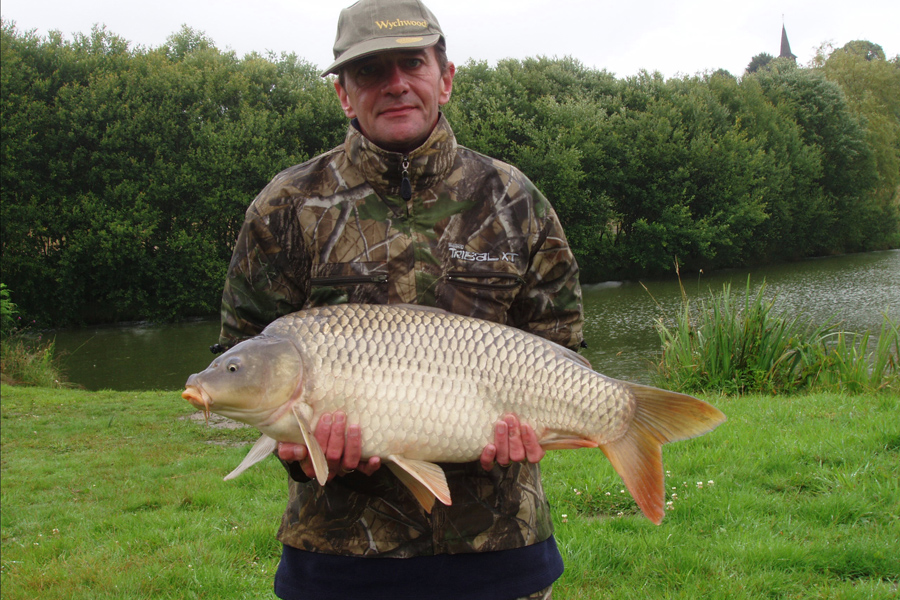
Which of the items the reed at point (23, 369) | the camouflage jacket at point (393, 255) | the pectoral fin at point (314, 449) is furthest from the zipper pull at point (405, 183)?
the reed at point (23, 369)

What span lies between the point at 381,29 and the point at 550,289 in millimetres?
709

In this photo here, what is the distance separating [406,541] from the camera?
1.48 metres

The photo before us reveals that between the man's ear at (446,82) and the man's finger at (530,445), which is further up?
the man's ear at (446,82)

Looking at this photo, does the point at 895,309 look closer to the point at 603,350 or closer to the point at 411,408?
the point at 603,350

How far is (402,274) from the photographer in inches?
63.7

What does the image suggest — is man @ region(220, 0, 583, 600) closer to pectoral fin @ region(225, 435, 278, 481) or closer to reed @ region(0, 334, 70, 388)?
pectoral fin @ region(225, 435, 278, 481)

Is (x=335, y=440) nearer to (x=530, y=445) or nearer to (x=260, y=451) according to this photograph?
(x=260, y=451)

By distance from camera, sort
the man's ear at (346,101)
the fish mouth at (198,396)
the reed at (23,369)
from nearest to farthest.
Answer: the fish mouth at (198,396), the man's ear at (346,101), the reed at (23,369)

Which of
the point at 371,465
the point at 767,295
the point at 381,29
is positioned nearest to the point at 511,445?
the point at 371,465

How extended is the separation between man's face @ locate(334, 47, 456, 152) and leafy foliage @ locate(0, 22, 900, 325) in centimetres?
2036

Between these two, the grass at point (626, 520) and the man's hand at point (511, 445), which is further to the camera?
the grass at point (626, 520)

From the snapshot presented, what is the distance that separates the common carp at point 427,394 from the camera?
145 cm

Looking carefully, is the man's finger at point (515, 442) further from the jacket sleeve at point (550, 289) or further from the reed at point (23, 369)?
the reed at point (23, 369)

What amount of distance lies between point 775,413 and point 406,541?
13.0ft
